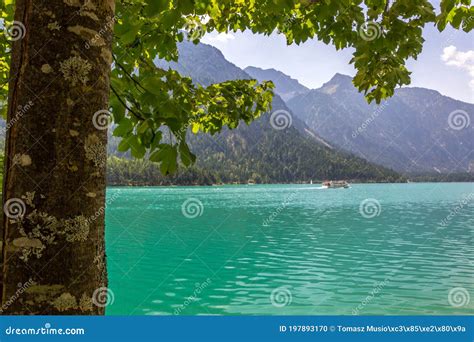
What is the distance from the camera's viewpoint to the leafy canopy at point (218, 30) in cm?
338

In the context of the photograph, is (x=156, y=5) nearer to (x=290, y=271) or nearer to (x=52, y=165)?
(x=52, y=165)

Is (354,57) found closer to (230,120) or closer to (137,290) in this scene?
(230,120)

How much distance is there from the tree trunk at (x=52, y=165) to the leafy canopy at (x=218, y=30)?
3.01ft

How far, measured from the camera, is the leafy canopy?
3.38 m

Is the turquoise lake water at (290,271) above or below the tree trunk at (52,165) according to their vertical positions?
below

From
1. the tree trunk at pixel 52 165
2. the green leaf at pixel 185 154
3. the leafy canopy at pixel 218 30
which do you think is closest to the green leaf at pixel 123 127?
the leafy canopy at pixel 218 30

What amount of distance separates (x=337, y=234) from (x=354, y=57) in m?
54.1

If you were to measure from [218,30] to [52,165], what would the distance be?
7855 mm

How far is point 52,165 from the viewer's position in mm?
2207

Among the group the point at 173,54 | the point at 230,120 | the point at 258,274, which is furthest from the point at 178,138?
the point at 258,274

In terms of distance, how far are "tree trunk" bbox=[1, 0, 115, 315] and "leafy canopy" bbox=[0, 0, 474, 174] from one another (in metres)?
0.92

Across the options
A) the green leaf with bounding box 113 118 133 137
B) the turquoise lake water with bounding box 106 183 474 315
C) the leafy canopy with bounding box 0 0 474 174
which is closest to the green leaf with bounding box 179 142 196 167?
the leafy canopy with bounding box 0 0 474 174

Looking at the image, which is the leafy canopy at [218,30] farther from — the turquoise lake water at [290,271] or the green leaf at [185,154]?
the turquoise lake water at [290,271]

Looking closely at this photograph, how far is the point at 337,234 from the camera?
58.0 meters
